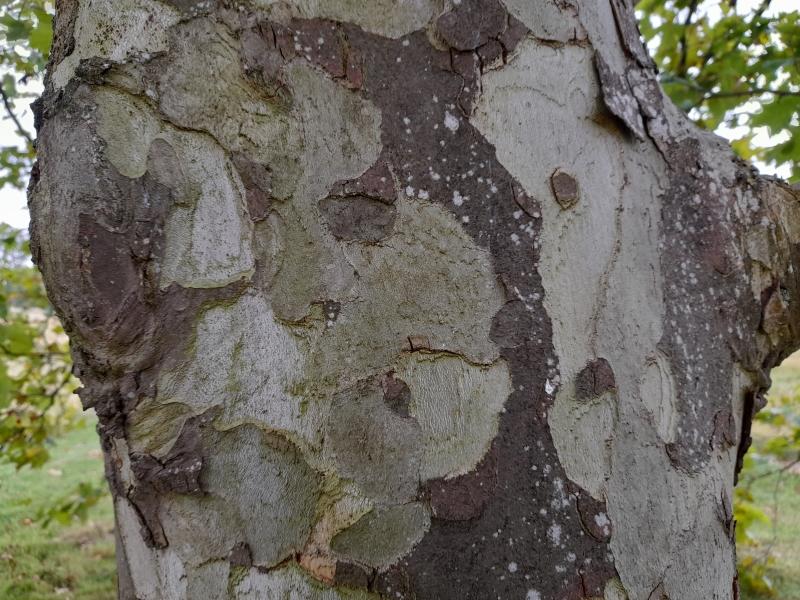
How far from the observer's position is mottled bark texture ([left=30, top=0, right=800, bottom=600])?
57 centimetres

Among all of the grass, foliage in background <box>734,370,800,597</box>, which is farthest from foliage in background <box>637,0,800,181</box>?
the grass

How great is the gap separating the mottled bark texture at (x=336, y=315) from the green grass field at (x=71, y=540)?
2.07 m

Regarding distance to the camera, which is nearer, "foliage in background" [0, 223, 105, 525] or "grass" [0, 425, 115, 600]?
"foliage in background" [0, 223, 105, 525]

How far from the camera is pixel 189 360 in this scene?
0.58 metres

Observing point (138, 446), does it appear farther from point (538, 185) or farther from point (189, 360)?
point (538, 185)

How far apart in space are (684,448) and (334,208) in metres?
0.43

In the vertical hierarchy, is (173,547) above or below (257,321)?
below

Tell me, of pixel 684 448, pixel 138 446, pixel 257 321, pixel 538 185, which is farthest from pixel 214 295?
pixel 684 448

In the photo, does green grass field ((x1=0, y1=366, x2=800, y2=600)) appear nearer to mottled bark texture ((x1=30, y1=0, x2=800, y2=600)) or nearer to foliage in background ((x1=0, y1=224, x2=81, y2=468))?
foliage in background ((x1=0, y1=224, x2=81, y2=468))

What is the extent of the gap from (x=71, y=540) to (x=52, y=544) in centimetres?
10

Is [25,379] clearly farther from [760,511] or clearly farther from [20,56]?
[760,511]


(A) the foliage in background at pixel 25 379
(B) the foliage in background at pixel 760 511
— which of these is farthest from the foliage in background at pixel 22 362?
(B) the foliage in background at pixel 760 511

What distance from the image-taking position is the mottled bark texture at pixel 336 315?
0.57 meters

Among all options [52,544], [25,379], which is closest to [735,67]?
[25,379]
